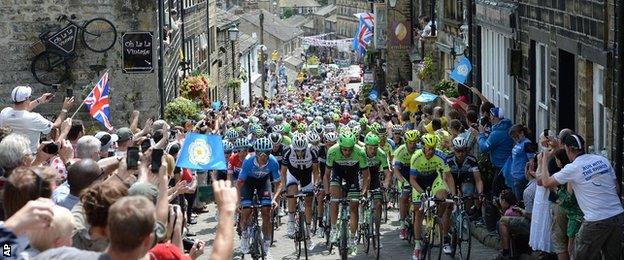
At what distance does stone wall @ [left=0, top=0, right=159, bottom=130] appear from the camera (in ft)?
96.7

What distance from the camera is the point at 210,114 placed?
3525cm

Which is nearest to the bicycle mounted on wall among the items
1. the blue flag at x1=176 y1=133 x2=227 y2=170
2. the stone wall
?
the stone wall

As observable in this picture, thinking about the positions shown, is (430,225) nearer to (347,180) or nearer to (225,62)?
(347,180)

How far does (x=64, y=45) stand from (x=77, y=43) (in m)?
0.28

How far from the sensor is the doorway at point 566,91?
2088cm

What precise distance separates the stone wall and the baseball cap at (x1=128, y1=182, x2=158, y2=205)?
66.0ft

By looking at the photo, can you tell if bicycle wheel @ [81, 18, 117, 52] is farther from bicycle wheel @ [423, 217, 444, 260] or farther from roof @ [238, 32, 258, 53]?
roof @ [238, 32, 258, 53]

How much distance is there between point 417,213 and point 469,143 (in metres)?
2.47

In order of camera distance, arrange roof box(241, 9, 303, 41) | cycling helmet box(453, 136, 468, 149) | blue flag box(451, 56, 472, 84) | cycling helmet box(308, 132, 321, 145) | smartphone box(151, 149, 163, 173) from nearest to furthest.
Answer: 1. smartphone box(151, 149, 163, 173)
2. cycling helmet box(453, 136, 468, 149)
3. cycling helmet box(308, 132, 321, 145)
4. blue flag box(451, 56, 472, 84)
5. roof box(241, 9, 303, 41)

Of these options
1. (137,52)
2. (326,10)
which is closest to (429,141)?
(137,52)

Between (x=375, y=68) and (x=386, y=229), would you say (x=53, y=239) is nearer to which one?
(x=386, y=229)

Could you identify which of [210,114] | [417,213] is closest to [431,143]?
[417,213]

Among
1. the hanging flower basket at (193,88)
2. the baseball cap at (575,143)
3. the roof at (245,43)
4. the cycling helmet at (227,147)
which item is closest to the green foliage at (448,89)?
the hanging flower basket at (193,88)

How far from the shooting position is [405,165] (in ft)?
64.7
